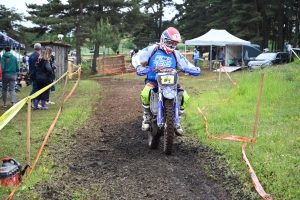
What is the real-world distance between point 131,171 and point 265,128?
3.41 metres

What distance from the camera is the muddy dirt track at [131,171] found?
468 cm

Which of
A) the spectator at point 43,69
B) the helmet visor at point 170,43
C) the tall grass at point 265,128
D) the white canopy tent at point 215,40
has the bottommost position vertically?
the tall grass at point 265,128

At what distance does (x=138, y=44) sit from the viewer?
5366 cm

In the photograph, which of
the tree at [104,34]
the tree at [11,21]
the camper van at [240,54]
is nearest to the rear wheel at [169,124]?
the camper van at [240,54]

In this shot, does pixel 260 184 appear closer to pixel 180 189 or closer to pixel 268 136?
pixel 180 189

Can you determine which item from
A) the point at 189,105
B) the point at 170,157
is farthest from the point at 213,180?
the point at 189,105

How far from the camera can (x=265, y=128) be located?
25.3 ft

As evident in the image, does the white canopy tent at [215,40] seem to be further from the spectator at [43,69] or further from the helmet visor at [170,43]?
the helmet visor at [170,43]

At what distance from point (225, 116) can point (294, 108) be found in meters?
2.06

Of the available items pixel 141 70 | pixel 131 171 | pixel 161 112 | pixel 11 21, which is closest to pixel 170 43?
pixel 141 70

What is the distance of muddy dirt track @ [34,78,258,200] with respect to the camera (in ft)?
15.4

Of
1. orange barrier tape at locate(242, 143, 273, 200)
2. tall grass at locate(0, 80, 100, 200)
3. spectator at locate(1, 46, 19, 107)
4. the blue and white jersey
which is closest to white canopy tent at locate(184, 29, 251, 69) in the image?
tall grass at locate(0, 80, 100, 200)

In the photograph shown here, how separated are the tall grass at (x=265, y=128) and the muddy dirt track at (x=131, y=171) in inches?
12.4

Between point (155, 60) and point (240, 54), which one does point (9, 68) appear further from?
point (240, 54)
